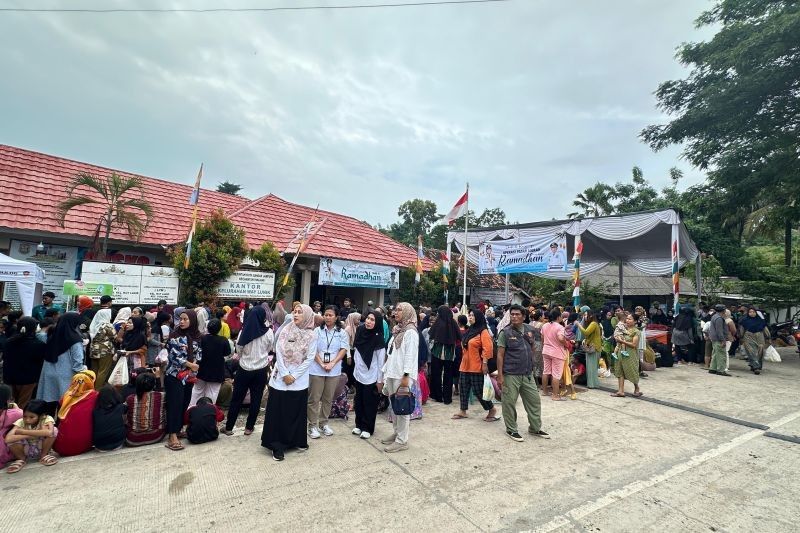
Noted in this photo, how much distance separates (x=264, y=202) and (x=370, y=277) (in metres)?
5.06

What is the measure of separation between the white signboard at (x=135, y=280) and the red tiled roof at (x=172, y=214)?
2.26m

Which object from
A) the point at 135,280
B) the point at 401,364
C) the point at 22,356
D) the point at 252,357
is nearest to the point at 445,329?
the point at 401,364

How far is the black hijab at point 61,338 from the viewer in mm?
4609

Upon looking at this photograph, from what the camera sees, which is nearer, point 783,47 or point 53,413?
point 53,413

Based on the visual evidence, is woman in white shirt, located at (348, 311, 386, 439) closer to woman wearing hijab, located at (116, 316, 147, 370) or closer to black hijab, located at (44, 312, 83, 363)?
woman wearing hijab, located at (116, 316, 147, 370)

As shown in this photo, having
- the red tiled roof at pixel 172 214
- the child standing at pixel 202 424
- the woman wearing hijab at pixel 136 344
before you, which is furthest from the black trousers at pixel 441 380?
the red tiled roof at pixel 172 214

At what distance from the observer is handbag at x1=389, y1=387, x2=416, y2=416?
4301mm

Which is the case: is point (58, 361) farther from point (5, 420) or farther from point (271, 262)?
point (271, 262)

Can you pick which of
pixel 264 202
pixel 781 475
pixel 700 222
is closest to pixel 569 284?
pixel 700 222

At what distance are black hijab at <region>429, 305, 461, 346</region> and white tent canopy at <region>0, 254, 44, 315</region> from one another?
651cm

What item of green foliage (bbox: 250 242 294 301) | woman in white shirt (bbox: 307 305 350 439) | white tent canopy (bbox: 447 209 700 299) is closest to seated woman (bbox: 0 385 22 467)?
woman in white shirt (bbox: 307 305 350 439)

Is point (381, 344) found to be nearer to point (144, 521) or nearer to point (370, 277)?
point (144, 521)

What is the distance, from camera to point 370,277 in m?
12.6

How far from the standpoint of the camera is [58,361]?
4.65m
